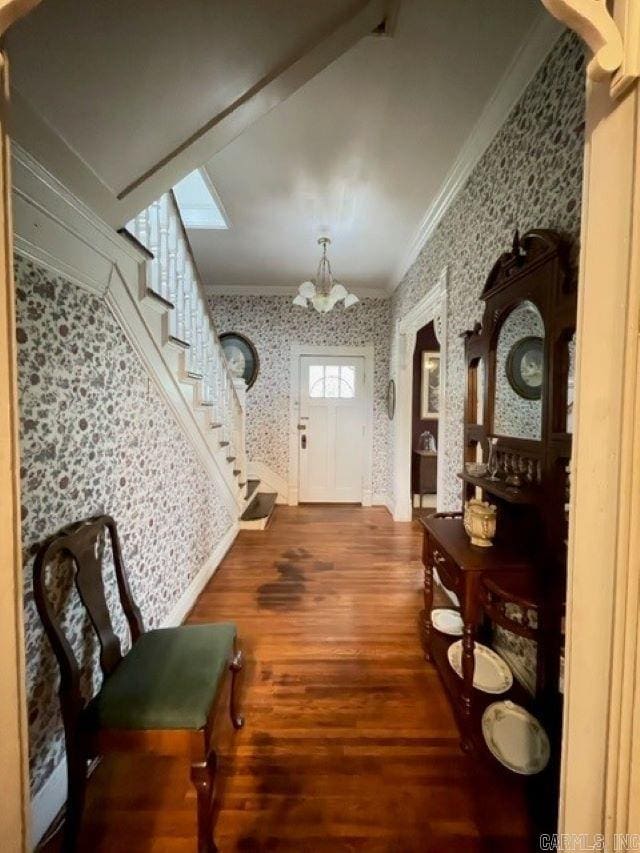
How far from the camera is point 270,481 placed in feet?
16.1

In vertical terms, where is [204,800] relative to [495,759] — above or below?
above

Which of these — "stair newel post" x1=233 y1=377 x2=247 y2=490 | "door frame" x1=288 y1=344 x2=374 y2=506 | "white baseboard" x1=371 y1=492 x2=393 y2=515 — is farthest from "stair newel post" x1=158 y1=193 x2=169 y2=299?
"white baseboard" x1=371 y1=492 x2=393 y2=515

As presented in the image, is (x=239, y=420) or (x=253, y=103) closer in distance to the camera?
(x=253, y=103)

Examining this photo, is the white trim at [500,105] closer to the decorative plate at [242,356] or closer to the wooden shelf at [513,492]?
the wooden shelf at [513,492]

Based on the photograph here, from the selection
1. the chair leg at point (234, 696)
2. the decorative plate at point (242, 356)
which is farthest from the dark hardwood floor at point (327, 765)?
the decorative plate at point (242, 356)

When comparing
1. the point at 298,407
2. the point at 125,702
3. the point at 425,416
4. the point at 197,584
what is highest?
the point at 298,407

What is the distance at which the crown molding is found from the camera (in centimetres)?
466

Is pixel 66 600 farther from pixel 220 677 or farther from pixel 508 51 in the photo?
pixel 508 51

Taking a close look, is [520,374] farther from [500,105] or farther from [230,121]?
[230,121]

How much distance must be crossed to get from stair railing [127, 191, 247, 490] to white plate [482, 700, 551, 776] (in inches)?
87.8

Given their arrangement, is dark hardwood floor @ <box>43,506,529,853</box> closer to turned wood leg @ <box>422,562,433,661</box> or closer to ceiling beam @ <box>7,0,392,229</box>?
turned wood leg @ <box>422,562,433,661</box>

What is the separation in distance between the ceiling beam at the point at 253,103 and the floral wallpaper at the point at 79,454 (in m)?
0.51

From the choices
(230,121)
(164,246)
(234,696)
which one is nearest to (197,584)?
(234,696)

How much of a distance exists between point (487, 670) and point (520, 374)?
54.0 inches
